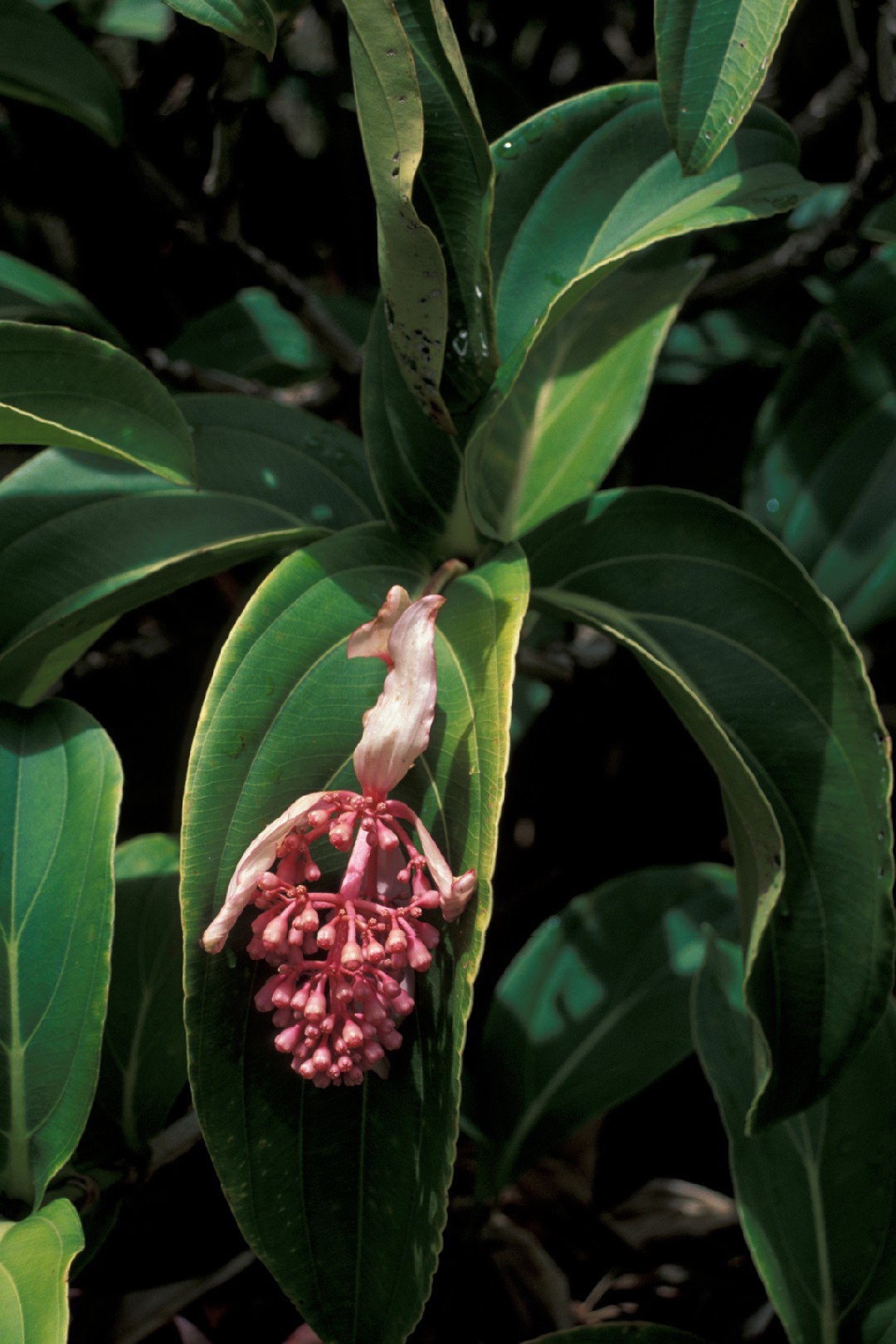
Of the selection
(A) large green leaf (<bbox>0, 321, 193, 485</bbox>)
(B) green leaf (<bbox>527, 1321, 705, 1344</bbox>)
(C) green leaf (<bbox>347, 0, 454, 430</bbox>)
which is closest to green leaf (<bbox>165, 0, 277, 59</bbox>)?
(C) green leaf (<bbox>347, 0, 454, 430</bbox>)

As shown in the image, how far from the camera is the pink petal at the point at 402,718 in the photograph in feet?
1.62

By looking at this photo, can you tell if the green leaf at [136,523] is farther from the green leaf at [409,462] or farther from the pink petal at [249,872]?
the pink petal at [249,872]

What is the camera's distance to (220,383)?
90 cm

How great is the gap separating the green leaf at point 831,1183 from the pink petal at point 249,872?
0.38m

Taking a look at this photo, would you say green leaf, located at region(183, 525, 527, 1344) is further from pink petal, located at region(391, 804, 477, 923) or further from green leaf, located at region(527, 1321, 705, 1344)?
green leaf, located at region(527, 1321, 705, 1344)

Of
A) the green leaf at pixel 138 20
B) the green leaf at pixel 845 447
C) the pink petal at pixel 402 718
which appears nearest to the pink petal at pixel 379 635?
the pink petal at pixel 402 718

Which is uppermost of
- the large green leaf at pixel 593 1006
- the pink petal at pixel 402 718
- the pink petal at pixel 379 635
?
the pink petal at pixel 379 635

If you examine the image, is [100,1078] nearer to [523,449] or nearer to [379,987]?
[379,987]

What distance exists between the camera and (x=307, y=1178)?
534 mm

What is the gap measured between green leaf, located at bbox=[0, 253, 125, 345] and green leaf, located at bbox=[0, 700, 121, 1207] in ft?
1.16

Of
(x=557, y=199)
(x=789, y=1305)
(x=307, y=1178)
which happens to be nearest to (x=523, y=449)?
(x=557, y=199)

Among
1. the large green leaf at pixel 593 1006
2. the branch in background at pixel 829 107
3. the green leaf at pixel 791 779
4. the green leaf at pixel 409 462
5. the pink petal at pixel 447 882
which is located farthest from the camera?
the branch in background at pixel 829 107

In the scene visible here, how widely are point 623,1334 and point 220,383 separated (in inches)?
30.4

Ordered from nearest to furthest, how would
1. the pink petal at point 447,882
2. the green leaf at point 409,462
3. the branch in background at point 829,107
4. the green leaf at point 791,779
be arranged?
1. the pink petal at point 447,882
2. the green leaf at point 791,779
3. the green leaf at point 409,462
4. the branch in background at point 829,107
